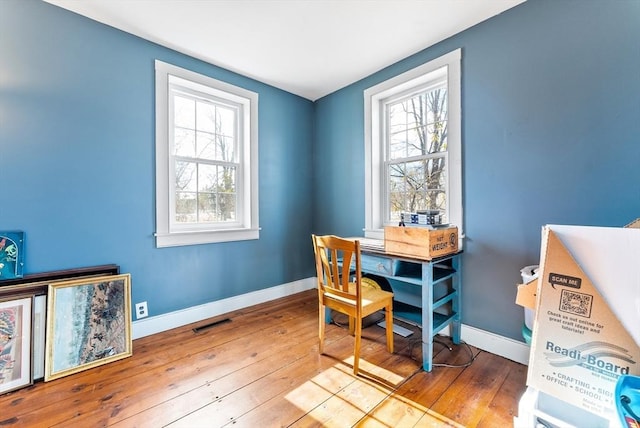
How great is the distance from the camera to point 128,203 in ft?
7.35

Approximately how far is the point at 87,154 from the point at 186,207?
837mm

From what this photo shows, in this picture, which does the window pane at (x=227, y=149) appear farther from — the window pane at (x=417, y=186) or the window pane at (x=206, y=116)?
the window pane at (x=417, y=186)

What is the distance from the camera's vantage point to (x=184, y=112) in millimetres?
2639

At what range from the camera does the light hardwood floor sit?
1.41m

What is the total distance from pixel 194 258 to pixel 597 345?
2744mm

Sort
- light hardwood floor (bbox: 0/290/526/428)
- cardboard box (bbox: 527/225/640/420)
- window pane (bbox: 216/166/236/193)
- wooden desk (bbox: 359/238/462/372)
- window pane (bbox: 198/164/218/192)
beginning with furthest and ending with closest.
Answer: window pane (bbox: 216/166/236/193) < window pane (bbox: 198/164/218/192) < wooden desk (bbox: 359/238/462/372) < light hardwood floor (bbox: 0/290/526/428) < cardboard box (bbox: 527/225/640/420)

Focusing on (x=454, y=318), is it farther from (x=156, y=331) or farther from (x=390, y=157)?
(x=156, y=331)

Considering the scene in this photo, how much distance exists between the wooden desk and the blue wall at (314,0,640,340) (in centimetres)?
11

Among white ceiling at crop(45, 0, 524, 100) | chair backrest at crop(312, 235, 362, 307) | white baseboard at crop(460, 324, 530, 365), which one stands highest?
white ceiling at crop(45, 0, 524, 100)

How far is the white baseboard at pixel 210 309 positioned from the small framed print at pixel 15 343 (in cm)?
62

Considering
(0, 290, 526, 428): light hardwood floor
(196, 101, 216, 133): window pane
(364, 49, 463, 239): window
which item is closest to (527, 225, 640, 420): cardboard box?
(0, 290, 526, 428): light hardwood floor

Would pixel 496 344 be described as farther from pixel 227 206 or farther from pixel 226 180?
pixel 226 180

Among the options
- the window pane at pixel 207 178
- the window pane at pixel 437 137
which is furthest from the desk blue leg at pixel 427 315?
the window pane at pixel 207 178

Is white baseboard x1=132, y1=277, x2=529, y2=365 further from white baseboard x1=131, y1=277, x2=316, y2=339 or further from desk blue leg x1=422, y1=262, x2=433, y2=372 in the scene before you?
desk blue leg x1=422, y1=262, x2=433, y2=372
